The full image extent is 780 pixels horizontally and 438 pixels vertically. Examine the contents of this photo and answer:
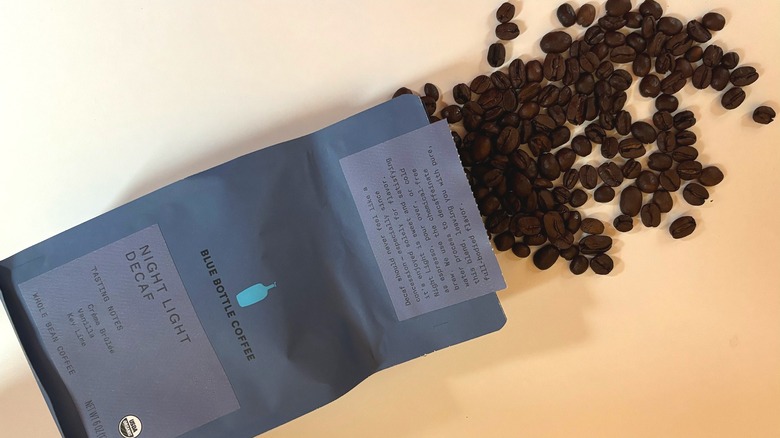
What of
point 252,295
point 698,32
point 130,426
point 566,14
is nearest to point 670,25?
point 698,32

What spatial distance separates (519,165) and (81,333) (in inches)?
23.9

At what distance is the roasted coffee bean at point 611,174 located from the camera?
2.70 feet

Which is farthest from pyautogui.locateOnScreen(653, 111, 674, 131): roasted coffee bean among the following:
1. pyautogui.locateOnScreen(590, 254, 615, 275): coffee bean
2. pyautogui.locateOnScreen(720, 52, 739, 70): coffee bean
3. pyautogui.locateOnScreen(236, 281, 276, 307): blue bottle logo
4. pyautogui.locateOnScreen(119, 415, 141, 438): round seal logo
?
pyautogui.locateOnScreen(119, 415, 141, 438): round seal logo

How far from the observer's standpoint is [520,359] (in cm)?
87

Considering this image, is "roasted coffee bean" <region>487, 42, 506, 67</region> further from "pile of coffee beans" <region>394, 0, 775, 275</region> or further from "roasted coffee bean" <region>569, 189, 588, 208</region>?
"roasted coffee bean" <region>569, 189, 588, 208</region>

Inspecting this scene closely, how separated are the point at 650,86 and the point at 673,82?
0.03 meters

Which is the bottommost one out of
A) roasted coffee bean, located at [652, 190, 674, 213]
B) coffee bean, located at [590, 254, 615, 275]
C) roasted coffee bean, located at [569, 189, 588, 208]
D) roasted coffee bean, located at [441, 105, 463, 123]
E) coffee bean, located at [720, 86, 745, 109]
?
coffee bean, located at [590, 254, 615, 275]


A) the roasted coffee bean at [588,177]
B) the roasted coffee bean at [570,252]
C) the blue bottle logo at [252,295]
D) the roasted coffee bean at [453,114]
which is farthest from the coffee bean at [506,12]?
the blue bottle logo at [252,295]

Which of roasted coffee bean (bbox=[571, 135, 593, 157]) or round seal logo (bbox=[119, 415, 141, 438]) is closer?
round seal logo (bbox=[119, 415, 141, 438])

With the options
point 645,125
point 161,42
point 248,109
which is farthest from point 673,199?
point 161,42

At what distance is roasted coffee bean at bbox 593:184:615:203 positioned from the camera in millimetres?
830

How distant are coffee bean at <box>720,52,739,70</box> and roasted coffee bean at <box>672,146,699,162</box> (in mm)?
125

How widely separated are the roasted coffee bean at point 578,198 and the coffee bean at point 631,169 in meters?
0.07

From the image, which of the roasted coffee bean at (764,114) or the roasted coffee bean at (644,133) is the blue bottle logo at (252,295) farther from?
the roasted coffee bean at (764,114)
